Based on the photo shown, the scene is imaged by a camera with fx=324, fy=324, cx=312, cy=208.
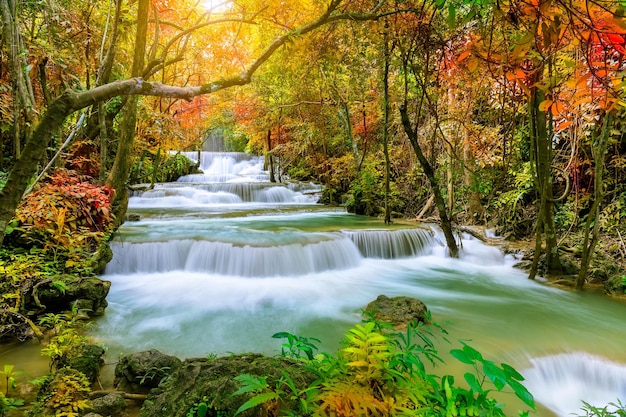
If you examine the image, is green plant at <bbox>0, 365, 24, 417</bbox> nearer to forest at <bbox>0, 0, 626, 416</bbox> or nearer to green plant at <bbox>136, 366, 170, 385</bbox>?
forest at <bbox>0, 0, 626, 416</bbox>

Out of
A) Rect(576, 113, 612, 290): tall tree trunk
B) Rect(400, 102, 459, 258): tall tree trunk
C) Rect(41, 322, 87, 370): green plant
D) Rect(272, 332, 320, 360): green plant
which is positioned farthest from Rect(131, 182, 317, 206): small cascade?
Rect(272, 332, 320, 360): green plant

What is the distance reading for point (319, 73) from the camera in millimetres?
11414

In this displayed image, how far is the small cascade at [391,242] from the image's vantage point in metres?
7.86

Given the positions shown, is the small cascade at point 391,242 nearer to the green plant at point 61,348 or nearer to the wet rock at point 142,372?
the wet rock at point 142,372

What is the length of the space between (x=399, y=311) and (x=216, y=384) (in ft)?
9.75

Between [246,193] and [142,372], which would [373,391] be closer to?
[142,372]

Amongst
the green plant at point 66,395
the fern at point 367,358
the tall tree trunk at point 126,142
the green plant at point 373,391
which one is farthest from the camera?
the tall tree trunk at point 126,142

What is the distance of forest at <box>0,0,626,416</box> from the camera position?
6.87 feet

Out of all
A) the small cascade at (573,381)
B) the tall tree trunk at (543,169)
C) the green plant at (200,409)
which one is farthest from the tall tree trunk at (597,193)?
the green plant at (200,409)

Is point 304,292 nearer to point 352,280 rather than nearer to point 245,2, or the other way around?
point 352,280

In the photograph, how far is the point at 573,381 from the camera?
323 centimetres

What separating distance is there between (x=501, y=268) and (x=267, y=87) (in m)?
11.0

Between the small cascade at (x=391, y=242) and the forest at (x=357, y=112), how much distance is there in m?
0.78

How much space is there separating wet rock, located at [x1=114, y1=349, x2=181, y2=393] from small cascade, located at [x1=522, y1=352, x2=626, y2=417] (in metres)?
3.36
